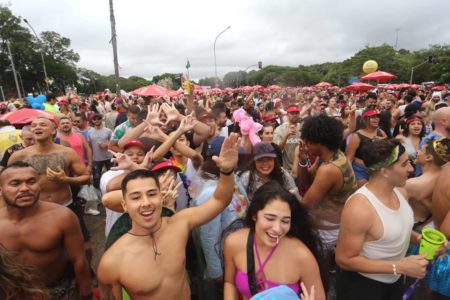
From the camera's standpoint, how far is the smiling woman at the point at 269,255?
1887 millimetres

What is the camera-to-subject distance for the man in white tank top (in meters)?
2.03

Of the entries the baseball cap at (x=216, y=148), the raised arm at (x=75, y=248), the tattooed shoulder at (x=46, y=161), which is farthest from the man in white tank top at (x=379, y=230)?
the tattooed shoulder at (x=46, y=161)

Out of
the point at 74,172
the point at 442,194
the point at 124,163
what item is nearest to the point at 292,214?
the point at 442,194

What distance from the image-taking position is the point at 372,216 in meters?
2.03

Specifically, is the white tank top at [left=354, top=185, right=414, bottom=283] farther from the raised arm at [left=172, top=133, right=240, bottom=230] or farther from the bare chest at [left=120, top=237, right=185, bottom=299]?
the bare chest at [left=120, top=237, right=185, bottom=299]

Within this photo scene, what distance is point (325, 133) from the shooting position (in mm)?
2734

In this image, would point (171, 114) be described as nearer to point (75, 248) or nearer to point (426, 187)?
point (75, 248)

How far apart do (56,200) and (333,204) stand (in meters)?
3.19

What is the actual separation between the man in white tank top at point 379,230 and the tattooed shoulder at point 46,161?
10.7 feet

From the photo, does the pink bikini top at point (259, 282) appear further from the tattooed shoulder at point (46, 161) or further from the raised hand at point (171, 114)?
the tattooed shoulder at point (46, 161)

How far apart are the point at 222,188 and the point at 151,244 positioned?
0.62 meters

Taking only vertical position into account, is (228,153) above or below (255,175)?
above

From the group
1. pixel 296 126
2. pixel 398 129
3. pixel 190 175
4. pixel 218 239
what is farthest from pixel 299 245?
pixel 398 129

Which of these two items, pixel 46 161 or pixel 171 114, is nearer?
pixel 46 161
